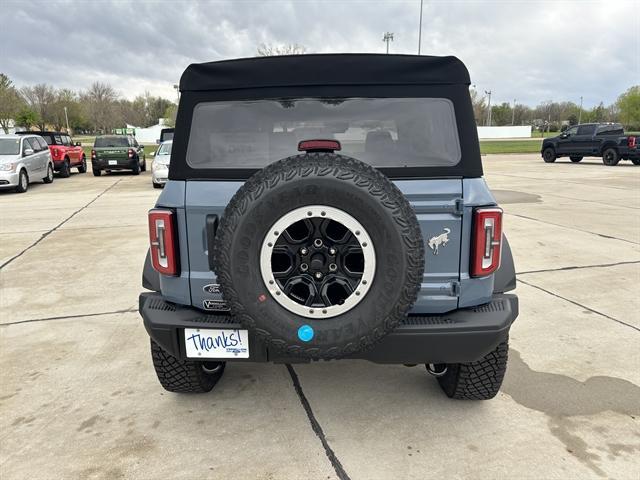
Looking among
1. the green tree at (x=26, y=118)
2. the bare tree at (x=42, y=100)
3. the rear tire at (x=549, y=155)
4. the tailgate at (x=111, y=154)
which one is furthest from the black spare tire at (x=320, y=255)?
the bare tree at (x=42, y=100)

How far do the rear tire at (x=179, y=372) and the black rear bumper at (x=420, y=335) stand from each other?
0.44 m

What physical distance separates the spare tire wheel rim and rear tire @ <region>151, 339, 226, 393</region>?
3.64ft

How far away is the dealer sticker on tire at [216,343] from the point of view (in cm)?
235

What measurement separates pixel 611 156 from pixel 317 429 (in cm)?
2370

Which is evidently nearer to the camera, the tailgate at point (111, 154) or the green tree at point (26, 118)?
the tailgate at point (111, 154)

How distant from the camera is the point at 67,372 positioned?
337cm

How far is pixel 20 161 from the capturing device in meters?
13.6

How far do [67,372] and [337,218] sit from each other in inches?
100.0

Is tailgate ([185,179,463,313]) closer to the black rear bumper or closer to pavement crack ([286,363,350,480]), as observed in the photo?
the black rear bumper

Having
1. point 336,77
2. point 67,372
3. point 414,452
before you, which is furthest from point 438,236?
point 67,372

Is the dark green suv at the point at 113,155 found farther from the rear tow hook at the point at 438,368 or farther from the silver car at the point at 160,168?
the rear tow hook at the point at 438,368

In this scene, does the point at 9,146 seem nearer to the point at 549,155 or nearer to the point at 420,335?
the point at 420,335

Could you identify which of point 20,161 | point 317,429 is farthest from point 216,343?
point 20,161

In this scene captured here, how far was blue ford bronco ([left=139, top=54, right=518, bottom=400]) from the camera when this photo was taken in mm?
2084
